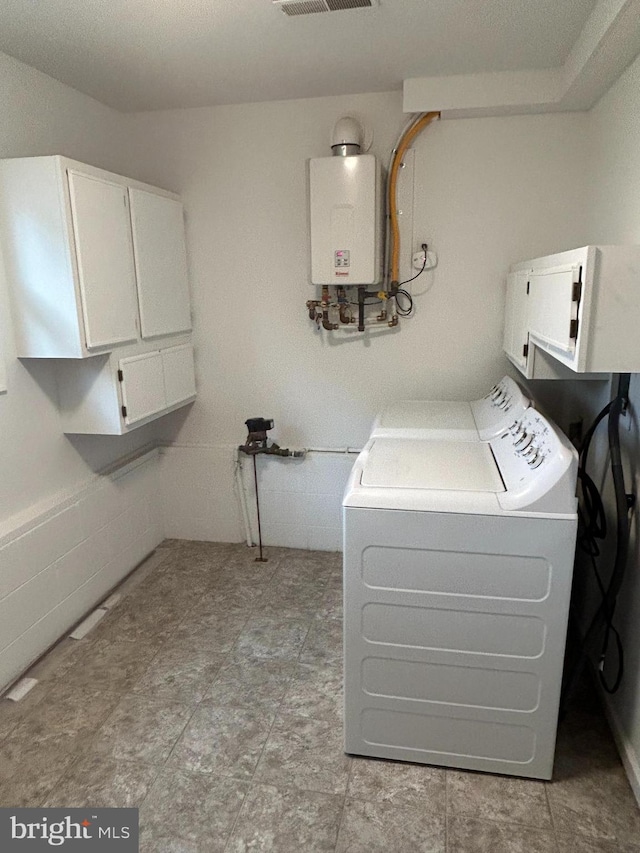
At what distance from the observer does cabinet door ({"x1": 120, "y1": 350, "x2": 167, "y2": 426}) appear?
264cm

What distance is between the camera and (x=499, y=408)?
2.59 m

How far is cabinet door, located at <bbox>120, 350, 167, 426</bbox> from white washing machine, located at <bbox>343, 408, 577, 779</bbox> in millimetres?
1265

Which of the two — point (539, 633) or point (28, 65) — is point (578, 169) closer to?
point (539, 633)

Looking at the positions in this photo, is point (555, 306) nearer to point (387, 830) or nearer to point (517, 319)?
point (517, 319)

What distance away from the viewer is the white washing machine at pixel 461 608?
170 cm

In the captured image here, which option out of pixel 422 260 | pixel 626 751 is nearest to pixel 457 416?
pixel 422 260

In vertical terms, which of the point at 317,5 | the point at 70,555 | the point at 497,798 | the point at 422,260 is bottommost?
the point at 497,798

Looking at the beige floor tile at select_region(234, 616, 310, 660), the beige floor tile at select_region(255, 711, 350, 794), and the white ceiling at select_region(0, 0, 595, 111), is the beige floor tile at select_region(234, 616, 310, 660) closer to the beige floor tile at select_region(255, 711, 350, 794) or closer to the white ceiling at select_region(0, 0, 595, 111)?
the beige floor tile at select_region(255, 711, 350, 794)

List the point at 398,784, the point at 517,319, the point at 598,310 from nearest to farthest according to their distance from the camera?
the point at 598,310 → the point at 398,784 → the point at 517,319

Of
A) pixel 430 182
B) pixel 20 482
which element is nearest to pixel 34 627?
pixel 20 482

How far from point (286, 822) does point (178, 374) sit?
85.8 inches

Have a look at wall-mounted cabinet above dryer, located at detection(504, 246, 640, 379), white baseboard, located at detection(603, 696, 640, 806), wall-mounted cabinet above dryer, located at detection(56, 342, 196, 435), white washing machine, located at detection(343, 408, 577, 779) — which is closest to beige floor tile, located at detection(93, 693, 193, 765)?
white washing machine, located at detection(343, 408, 577, 779)

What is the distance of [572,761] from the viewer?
194 centimetres

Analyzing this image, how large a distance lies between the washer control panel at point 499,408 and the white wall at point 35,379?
75.4 inches
